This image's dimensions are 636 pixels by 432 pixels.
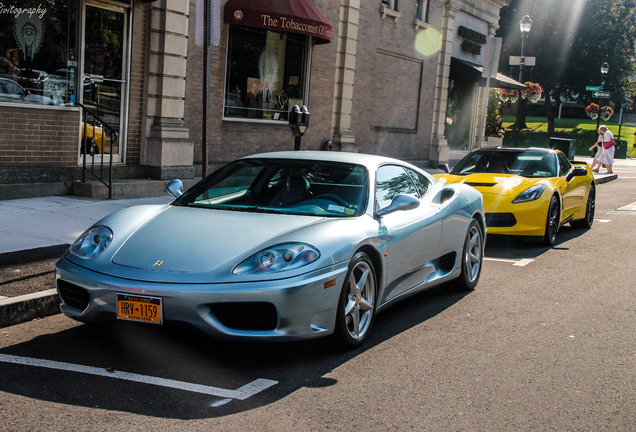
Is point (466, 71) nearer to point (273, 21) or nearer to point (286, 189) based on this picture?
point (273, 21)

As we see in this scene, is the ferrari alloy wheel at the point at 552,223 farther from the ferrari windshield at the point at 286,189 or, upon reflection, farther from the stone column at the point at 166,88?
the stone column at the point at 166,88

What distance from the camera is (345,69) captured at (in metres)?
18.4

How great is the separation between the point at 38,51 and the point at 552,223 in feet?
25.7

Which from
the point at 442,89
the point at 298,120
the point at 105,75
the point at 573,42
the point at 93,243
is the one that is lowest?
the point at 93,243

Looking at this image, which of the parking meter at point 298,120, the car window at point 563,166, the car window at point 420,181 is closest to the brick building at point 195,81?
the parking meter at point 298,120

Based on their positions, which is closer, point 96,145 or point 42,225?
point 42,225

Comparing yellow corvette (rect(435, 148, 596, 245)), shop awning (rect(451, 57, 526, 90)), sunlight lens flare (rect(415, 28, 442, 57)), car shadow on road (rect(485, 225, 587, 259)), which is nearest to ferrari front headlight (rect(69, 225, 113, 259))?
car shadow on road (rect(485, 225, 587, 259))

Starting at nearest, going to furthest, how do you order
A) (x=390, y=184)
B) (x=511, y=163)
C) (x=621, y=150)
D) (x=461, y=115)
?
1. (x=390, y=184)
2. (x=511, y=163)
3. (x=461, y=115)
4. (x=621, y=150)

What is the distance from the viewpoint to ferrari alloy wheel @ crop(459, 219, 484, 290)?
7.01 m

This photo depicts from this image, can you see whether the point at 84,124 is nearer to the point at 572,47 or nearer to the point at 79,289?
the point at 79,289

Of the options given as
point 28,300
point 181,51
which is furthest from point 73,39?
point 28,300

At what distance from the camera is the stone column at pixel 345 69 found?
18.2 metres

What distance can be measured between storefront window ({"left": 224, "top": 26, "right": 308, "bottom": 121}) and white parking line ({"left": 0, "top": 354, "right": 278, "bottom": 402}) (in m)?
10.8

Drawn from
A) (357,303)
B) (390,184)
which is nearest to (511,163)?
(390,184)
